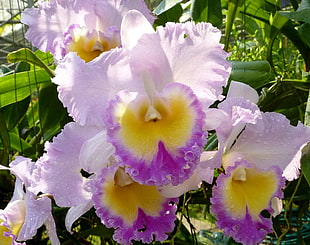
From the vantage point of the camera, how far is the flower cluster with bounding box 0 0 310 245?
397 millimetres

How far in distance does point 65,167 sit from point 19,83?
0.31 metres

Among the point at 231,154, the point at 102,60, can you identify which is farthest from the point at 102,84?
the point at 231,154

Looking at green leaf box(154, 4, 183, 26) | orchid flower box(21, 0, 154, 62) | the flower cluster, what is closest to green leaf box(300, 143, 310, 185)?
the flower cluster

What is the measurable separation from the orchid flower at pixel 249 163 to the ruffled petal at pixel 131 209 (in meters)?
0.05

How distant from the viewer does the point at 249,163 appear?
0.44 metres

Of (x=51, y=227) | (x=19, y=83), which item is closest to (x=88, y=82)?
(x=51, y=227)

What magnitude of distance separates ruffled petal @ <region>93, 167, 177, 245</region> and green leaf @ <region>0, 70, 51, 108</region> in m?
0.31

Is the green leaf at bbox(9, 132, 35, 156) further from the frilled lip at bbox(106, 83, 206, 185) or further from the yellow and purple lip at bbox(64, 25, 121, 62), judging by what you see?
the frilled lip at bbox(106, 83, 206, 185)

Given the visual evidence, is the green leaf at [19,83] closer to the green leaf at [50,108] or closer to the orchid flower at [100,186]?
the green leaf at [50,108]

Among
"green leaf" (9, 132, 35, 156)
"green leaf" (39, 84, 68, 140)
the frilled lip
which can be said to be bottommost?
"green leaf" (9, 132, 35, 156)

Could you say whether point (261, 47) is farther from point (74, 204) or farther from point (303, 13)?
point (74, 204)

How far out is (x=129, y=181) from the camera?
416mm

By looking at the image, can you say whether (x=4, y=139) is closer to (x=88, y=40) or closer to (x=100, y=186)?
(x=88, y=40)

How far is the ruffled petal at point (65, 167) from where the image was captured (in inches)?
16.4
